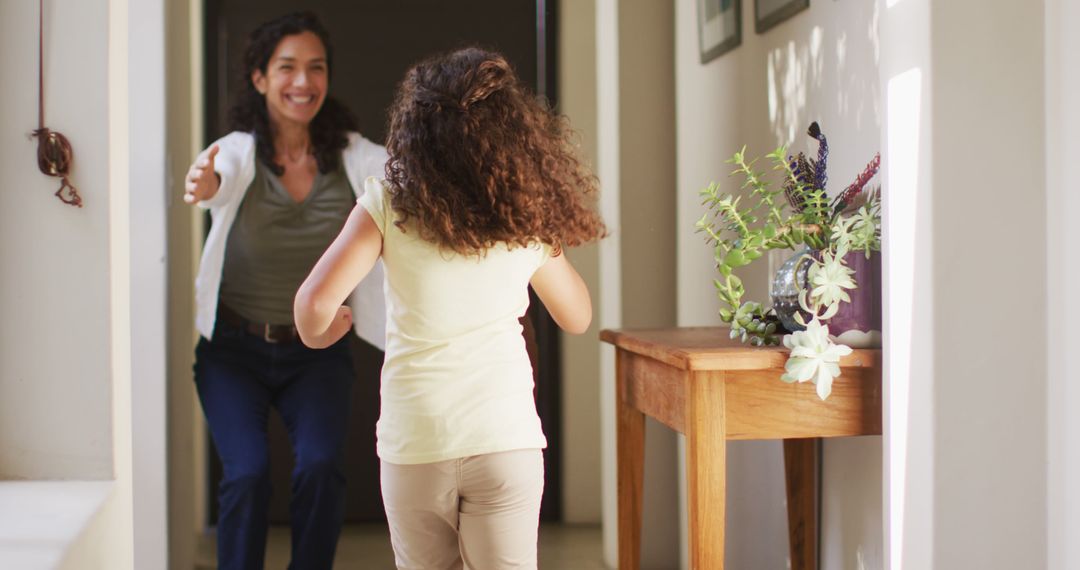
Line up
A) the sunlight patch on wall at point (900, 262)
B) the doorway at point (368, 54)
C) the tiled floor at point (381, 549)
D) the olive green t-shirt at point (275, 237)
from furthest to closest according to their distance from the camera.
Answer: the doorway at point (368, 54)
the tiled floor at point (381, 549)
the olive green t-shirt at point (275, 237)
the sunlight patch on wall at point (900, 262)

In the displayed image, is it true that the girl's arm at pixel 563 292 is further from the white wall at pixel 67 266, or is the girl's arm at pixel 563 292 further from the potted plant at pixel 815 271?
the white wall at pixel 67 266

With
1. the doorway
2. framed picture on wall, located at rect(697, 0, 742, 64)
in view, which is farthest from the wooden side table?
the doorway

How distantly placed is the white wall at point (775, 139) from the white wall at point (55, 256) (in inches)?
53.2

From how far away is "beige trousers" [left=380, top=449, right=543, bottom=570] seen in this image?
5.48ft

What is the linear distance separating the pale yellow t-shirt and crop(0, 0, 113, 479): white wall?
1.69 feet

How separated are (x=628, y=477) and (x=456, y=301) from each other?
3.23 feet

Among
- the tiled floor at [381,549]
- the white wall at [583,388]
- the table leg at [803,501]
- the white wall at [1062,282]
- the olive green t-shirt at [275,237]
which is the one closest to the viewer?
the white wall at [1062,282]

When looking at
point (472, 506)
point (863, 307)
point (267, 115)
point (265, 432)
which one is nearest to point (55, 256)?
point (472, 506)

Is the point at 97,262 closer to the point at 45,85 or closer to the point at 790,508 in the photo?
the point at 45,85

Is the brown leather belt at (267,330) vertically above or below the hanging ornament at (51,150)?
below

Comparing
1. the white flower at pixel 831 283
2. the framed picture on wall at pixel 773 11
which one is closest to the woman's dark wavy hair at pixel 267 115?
the framed picture on wall at pixel 773 11

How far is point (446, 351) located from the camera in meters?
1.67

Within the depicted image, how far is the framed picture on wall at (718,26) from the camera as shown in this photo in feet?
9.24

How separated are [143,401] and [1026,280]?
2.31m
